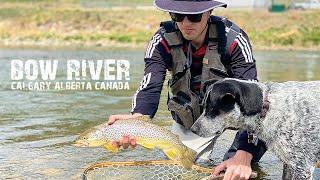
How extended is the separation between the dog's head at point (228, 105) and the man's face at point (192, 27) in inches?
43.2

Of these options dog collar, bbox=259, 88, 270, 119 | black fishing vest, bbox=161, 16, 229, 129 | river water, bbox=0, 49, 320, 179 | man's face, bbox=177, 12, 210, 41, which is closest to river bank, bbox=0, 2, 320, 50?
river water, bbox=0, 49, 320, 179

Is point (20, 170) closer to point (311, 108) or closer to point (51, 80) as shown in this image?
point (311, 108)

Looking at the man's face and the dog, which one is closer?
the dog

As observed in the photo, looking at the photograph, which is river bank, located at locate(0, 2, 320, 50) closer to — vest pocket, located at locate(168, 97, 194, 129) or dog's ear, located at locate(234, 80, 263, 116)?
vest pocket, located at locate(168, 97, 194, 129)

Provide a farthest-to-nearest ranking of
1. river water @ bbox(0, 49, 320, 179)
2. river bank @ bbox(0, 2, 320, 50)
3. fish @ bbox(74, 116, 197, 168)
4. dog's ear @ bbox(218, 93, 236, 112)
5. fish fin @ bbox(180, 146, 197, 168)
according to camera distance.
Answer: river bank @ bbox(0, 2, 320, 50) < river water @ bbox(0, 49, 320, 179) < fish fin @ bbox(180, 146, 197, 168) < fish @ bbox(74, 116, 197, 168) < dog's ear @ bbox(218, 93, 236, 112)

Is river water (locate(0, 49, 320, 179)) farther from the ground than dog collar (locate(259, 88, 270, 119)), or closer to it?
closer to it

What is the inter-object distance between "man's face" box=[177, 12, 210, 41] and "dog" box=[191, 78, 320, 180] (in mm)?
1042

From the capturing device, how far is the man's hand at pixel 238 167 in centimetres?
591

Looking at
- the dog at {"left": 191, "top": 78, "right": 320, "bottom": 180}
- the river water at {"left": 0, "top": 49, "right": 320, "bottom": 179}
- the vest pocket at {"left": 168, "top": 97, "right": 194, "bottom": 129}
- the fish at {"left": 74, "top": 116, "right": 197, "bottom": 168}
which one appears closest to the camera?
the dog at {"left": 191, "top": 78, "right": 320, "bottom": 180}

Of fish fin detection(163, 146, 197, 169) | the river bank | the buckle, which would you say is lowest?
the river bank

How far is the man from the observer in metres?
6.41

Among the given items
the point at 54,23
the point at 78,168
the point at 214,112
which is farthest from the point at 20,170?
the point at 54,23

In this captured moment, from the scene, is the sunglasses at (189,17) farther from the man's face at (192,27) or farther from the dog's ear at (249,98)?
the dog's ear at (249,98)

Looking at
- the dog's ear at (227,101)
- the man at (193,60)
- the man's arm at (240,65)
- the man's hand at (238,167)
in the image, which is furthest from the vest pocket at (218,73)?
the dog's ear at (227,101)
